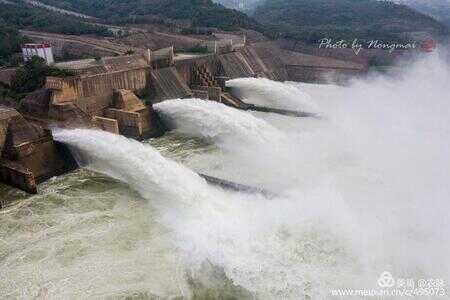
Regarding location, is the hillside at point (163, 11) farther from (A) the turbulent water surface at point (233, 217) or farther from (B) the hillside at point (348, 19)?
(A) the turbulent water surface at point (233, 217)

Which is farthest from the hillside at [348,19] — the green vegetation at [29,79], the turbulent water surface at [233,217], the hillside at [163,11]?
the green vegetation at [29,79]

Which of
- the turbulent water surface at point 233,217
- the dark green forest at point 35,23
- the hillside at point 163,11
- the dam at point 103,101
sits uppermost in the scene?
the hillside at point 163,11

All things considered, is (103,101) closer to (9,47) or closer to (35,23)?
(9,47)

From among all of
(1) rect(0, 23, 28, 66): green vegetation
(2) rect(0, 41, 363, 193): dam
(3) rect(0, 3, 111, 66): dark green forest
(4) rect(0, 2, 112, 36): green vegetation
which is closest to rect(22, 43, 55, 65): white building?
(2) rect(0, 41, 363, 193): dam

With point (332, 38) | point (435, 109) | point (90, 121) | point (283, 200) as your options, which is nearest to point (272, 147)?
point (283, 200)

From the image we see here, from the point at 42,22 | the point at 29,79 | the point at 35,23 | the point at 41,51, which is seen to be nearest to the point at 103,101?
the point at 29,79

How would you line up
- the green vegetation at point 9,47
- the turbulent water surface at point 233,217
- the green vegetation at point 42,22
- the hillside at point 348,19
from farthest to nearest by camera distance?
the hillside at point 348,19, the green vegetation at point 42,22, the green vegetation at point 9,47, the turbulent water surface at point 233,217
